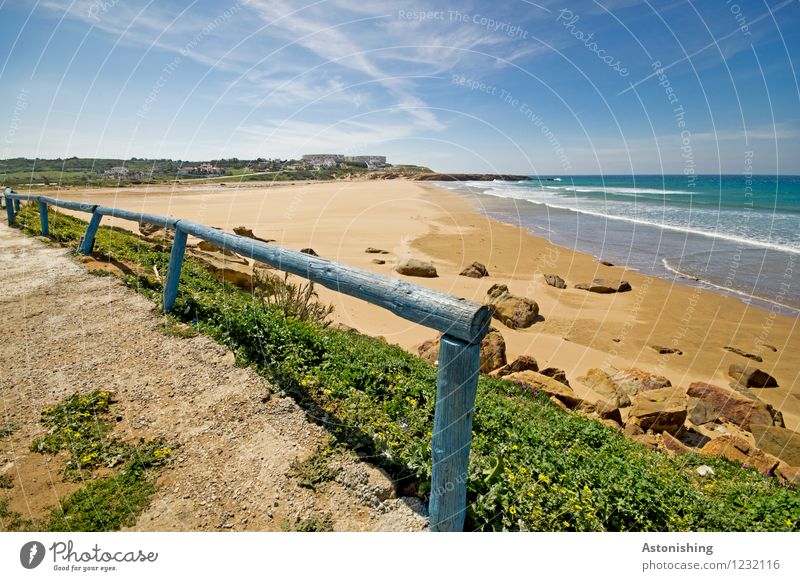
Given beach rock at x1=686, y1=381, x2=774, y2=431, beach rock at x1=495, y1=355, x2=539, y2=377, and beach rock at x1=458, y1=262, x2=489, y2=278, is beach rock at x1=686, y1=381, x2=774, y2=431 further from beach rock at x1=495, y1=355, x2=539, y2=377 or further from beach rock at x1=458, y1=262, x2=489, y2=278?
beach rock at x1=458, y1=262, x2=489, y2=278

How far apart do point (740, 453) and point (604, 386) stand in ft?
7.03

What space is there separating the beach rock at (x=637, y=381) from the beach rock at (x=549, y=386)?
3.70 feet

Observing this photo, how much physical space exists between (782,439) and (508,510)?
5.04 meters

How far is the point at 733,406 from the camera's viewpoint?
635cm

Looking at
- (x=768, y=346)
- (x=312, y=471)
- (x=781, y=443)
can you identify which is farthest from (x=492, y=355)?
(x=768, y=346)

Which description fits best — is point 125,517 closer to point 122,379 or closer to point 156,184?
point 122,379

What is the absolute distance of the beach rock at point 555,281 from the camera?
43.3 ft

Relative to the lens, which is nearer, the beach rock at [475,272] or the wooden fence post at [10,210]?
the beach rock at [475,272]

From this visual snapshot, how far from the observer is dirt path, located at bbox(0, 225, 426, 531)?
8.99 ft

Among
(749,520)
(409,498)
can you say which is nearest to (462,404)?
(409,498)

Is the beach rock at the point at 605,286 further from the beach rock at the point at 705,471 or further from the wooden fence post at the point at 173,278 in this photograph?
the wooden fence post at the point at 173,278

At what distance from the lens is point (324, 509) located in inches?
108

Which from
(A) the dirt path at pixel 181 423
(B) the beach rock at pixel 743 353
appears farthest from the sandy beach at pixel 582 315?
(A) the dirt path at pixel 181 423

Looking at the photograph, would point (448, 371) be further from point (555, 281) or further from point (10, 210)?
point (10, 210)
